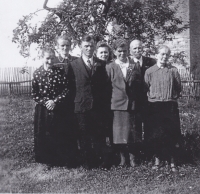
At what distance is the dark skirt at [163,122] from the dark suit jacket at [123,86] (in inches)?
12.0

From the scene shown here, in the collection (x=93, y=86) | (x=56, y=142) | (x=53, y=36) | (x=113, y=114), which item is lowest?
(x=56, y=142)

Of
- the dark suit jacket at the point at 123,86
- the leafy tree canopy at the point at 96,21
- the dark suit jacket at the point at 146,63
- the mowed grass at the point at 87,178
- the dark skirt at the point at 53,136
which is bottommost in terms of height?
the mowed grass at the point at 87,178

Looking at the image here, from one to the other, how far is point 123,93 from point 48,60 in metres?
1.14

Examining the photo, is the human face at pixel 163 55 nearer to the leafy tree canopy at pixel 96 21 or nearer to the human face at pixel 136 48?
the human face at pixel 136 48

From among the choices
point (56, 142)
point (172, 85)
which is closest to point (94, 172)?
point (56, 142)

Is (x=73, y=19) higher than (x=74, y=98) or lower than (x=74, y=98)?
higher

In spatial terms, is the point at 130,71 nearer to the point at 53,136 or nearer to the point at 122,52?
the point at 122,52

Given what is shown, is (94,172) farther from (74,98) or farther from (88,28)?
(88,28)

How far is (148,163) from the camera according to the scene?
4785mm

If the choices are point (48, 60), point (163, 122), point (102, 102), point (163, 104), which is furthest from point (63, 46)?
point (163, 122)

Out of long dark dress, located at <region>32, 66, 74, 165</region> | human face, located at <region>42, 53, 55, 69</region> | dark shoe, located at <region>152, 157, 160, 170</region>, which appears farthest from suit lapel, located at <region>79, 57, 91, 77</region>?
dark shoe, located at <region>152, 157, 160, 170</region>

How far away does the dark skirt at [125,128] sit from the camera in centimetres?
448

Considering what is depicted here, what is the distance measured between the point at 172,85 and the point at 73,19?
3.86 metres

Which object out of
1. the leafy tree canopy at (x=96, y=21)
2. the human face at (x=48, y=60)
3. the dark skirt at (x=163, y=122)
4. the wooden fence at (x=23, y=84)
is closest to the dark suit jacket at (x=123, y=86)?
the dark skirt at (x=163, y=122)
